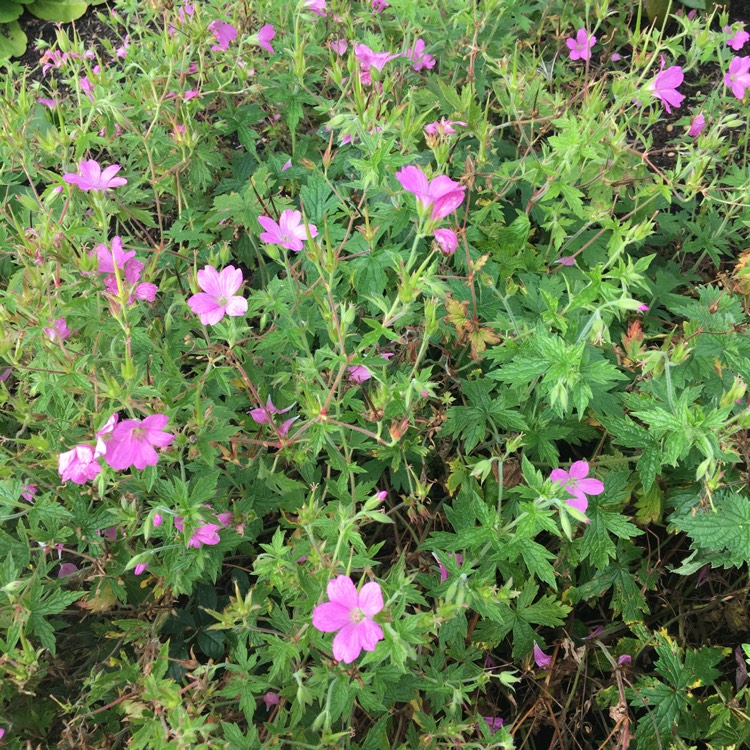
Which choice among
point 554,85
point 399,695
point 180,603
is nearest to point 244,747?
point 399,695

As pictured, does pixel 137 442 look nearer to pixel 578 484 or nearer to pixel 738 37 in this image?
pixel 578 484

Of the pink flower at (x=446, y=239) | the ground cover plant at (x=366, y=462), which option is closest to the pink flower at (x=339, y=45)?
the ground cover plant at (x=366, y=462)

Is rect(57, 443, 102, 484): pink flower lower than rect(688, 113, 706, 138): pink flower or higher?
lower

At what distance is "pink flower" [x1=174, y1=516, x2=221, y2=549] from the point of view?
1.47 metres

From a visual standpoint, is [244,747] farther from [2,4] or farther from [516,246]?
[2,4]

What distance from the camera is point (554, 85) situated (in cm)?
305

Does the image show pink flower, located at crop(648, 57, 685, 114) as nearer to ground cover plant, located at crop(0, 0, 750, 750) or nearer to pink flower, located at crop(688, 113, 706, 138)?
ground cover plant, located at crop(0, 0, 750, 750)

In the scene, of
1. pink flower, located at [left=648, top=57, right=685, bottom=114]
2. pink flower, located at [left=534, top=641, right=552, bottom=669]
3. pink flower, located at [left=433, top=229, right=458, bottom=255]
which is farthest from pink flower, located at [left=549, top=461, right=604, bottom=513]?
pink flower, located at [left=648, top=57, right=685, bottom=114]

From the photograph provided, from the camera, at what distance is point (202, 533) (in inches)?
58.3

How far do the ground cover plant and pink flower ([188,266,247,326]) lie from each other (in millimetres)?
11

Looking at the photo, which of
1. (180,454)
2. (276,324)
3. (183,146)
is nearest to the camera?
(180,454)

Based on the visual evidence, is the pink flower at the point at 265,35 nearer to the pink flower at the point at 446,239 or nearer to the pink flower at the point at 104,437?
the pink flower at the point at 446,239

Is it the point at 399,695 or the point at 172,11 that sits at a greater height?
the point at 172,11

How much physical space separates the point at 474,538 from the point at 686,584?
84 centimetres
